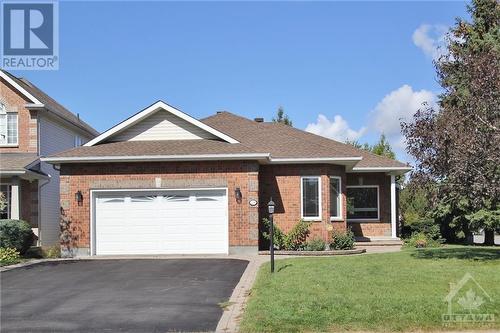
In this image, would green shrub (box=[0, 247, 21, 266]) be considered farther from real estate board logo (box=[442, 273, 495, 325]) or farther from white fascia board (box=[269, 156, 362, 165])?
real estate board logo (box=[442, 273, 495, 325])

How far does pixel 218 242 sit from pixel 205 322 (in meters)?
10.6

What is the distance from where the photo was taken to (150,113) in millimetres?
20906

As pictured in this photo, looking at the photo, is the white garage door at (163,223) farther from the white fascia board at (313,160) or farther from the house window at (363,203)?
the house window at (363,203)

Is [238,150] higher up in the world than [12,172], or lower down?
higher up

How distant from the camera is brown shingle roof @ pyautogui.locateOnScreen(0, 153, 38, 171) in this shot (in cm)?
2149

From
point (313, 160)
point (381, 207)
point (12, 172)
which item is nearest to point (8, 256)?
point (12, 172)

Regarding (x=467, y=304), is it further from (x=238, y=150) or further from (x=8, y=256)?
(x=8, y=256)

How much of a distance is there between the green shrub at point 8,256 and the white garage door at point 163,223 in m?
2.55

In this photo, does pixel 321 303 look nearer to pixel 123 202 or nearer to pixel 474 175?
pixel 474 175

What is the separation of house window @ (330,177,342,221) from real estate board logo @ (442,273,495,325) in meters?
10.4

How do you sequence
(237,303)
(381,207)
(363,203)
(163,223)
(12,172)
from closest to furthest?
(237,303)
(163,223)
(12,172)
(381,207)
(363,203)

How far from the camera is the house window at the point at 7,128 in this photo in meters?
23.9

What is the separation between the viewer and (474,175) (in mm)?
14859

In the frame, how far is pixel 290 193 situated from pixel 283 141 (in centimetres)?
289
